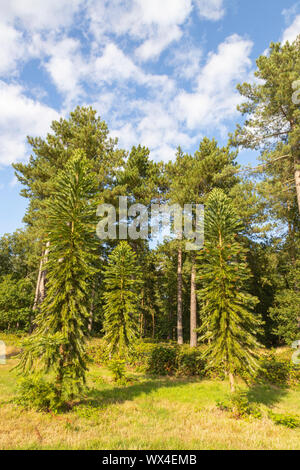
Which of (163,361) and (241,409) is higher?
(241,409)

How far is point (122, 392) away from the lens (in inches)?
422

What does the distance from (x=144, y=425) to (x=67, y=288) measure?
482 cm

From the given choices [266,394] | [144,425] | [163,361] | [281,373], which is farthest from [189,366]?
[144,425]

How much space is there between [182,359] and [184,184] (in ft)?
45.9

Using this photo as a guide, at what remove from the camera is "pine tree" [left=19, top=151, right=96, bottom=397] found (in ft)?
24.9

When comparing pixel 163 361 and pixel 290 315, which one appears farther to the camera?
pixel 290 315

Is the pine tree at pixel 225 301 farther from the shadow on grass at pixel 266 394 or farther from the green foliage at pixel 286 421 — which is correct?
the shadow on grass at pixel 266 394

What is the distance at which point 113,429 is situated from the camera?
656 centimetres

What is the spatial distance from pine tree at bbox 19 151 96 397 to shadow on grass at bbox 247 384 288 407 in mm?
7568

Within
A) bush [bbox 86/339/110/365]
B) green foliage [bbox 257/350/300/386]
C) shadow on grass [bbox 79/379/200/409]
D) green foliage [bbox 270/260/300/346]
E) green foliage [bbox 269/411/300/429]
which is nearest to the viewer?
green foliage [bbox 269/411/300/429]

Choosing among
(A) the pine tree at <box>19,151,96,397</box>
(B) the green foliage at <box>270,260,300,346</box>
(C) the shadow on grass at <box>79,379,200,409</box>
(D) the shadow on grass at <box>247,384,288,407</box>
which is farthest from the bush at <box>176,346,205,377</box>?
(B) the green foliage at <box>270,260,300,346</box>

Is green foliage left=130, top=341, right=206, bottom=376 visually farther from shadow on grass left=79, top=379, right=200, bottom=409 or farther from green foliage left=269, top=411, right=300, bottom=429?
green foliage left=269, top=411, right=300, bottom=429

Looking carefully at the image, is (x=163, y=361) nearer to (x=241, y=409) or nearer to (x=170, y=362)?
(x=170, y=362)
